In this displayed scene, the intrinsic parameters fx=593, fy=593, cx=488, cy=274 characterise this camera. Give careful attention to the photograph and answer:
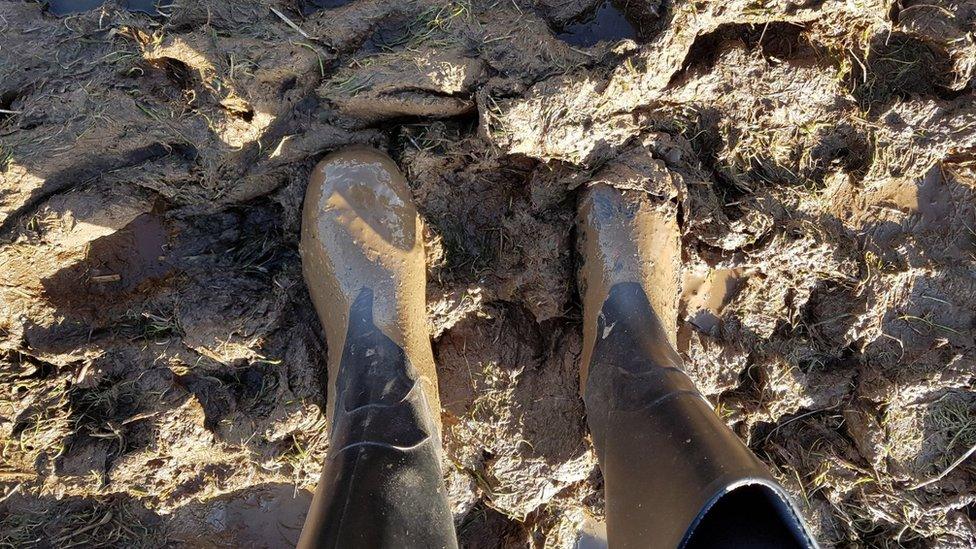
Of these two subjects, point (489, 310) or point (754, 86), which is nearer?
point (754, 86)

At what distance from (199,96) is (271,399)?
3.59 ft

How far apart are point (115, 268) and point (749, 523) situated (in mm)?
2295

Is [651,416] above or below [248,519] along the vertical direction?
above

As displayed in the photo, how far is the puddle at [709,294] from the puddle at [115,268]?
2013 mm

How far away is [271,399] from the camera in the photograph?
2.19 metres

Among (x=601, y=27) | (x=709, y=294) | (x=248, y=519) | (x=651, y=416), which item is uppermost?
(x=601, y=27)

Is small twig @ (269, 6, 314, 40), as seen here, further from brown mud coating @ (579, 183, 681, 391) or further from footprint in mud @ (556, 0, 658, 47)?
brown mud coating @ (579, 183, 681, 391)

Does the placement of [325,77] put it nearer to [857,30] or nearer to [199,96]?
[199,96]

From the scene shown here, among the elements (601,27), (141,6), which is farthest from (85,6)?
(601,27)

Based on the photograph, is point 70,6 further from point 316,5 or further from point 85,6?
point 316,5

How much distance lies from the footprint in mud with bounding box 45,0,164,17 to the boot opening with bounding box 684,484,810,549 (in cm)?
251

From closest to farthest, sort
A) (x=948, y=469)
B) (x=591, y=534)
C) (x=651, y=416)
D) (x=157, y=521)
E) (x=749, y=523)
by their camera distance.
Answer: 1. (x=749, y=523)
2. (x=651, y=416)
3. (x=948, y=469)
4. (x=157, y=521)
5. (x=591, y=534)

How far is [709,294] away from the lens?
229cm

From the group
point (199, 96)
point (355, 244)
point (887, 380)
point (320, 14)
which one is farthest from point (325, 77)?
point (887, 380)
